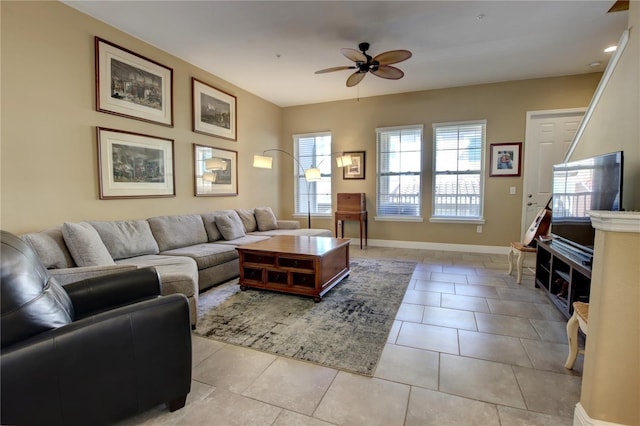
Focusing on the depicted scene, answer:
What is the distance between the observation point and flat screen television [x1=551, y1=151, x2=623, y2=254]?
2.28 metres

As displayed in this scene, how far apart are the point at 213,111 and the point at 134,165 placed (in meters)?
1.58

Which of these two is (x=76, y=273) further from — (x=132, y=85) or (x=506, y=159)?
(x=506, y=159)

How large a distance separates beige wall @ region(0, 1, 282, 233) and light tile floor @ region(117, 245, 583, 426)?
1960 millimetres

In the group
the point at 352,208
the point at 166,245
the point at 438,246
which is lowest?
the point at 438,246

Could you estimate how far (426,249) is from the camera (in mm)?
5500

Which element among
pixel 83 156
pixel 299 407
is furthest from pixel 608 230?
pixel 83 156

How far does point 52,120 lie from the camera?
9.12 ft

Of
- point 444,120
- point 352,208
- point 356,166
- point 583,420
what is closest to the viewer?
point 583,420

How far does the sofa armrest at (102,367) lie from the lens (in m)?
1.10

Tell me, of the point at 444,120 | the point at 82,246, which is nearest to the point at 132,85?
the point at 82,246

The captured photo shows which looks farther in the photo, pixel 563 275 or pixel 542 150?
pixel 542 150

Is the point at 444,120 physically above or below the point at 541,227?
above

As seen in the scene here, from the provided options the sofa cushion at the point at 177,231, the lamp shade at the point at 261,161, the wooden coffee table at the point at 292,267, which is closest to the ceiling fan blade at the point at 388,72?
the wooden coffee table at the point at 292,267

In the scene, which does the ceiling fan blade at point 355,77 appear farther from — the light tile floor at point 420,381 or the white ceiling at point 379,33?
the light tile floor at point 420,381
